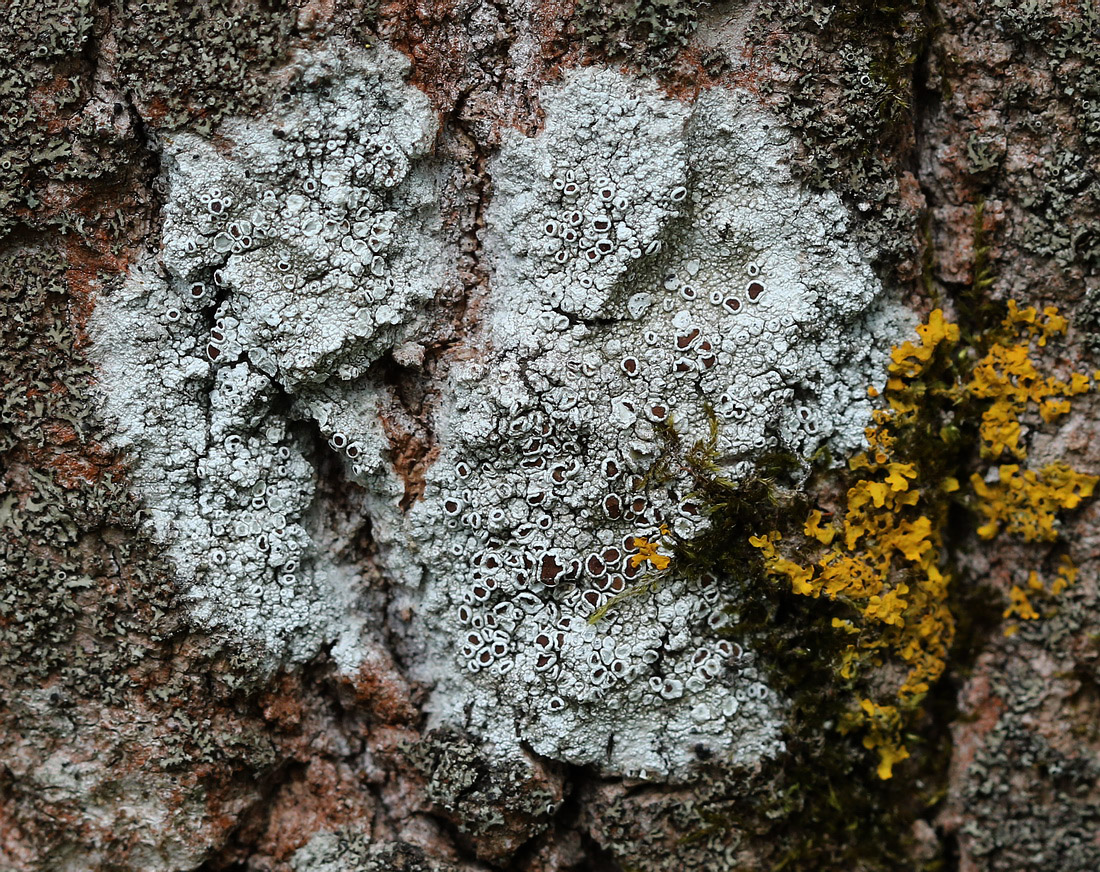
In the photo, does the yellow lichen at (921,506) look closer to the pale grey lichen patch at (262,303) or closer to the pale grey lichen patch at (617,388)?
the pale grey lichen patch at (617,388)

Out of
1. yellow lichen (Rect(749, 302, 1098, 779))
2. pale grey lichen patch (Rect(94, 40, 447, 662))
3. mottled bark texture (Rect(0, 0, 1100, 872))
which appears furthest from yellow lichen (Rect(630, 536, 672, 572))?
pale grey lichen patch (Rect(94, 40, 447, 662))

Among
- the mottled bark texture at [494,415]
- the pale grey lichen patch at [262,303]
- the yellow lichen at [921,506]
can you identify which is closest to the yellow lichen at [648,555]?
the mottled bark texture at [494,415]

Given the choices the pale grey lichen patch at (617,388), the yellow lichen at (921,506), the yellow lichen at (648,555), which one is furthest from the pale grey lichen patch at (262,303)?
the yellow lichen at (921,506)

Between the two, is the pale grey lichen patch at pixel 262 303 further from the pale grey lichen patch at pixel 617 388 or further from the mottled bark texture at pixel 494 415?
the pale grey lichen patch at pixel 617 388

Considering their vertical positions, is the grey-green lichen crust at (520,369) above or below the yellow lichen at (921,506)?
above

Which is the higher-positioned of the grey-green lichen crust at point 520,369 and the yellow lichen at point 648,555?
the grey-green lichen crust at point 520,369

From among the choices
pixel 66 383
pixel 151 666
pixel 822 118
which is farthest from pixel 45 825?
pixel 822 118

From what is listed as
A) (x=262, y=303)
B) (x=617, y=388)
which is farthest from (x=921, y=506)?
(x=262, y=303)

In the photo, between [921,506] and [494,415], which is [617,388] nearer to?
[494,415]

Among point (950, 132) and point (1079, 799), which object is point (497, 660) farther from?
point (950, 132)

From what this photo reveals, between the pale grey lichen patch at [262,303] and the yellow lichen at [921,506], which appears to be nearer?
the pale grey lichen patch at [262,303]
